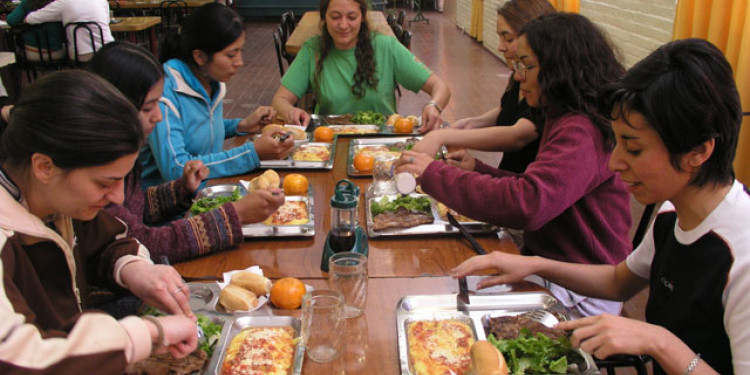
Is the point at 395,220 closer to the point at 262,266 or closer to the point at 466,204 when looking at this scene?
the point at 466,204

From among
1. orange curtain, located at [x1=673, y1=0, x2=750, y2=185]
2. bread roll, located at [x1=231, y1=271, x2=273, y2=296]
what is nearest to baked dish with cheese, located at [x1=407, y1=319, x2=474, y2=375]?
bread roll, located at [x1=231, y1=271, x2=273, y2=296]

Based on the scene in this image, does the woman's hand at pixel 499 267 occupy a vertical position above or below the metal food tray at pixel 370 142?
above

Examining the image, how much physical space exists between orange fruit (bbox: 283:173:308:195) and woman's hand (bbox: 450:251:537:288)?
2.89 ft

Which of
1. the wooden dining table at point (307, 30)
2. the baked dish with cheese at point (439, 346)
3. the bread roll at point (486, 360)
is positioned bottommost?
the baked dish with cheese at point (439, 346)

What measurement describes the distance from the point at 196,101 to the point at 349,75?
3.88 ft

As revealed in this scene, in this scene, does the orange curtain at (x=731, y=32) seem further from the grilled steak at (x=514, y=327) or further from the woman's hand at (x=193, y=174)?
the woman's hand at (x=193, y=174)

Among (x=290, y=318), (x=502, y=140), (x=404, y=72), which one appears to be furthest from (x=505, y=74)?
(x=290, y=318)

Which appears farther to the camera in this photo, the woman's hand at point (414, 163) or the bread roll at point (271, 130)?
the bread roll at point (271, 130)

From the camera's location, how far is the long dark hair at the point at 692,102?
4.25 ft

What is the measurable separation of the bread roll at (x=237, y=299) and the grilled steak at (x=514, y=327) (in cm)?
63

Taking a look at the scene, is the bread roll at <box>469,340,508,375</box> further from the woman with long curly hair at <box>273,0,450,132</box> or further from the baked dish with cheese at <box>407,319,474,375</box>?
the woman with long curly hair at <box>273,0,450,132</box>

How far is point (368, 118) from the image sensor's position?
3.39m

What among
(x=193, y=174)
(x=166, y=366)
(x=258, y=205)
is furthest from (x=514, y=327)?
(x=193, y=174)

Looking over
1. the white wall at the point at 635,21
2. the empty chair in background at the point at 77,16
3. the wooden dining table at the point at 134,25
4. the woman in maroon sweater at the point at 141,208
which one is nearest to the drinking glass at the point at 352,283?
the woman in maroon sweater at the point at 141,208
